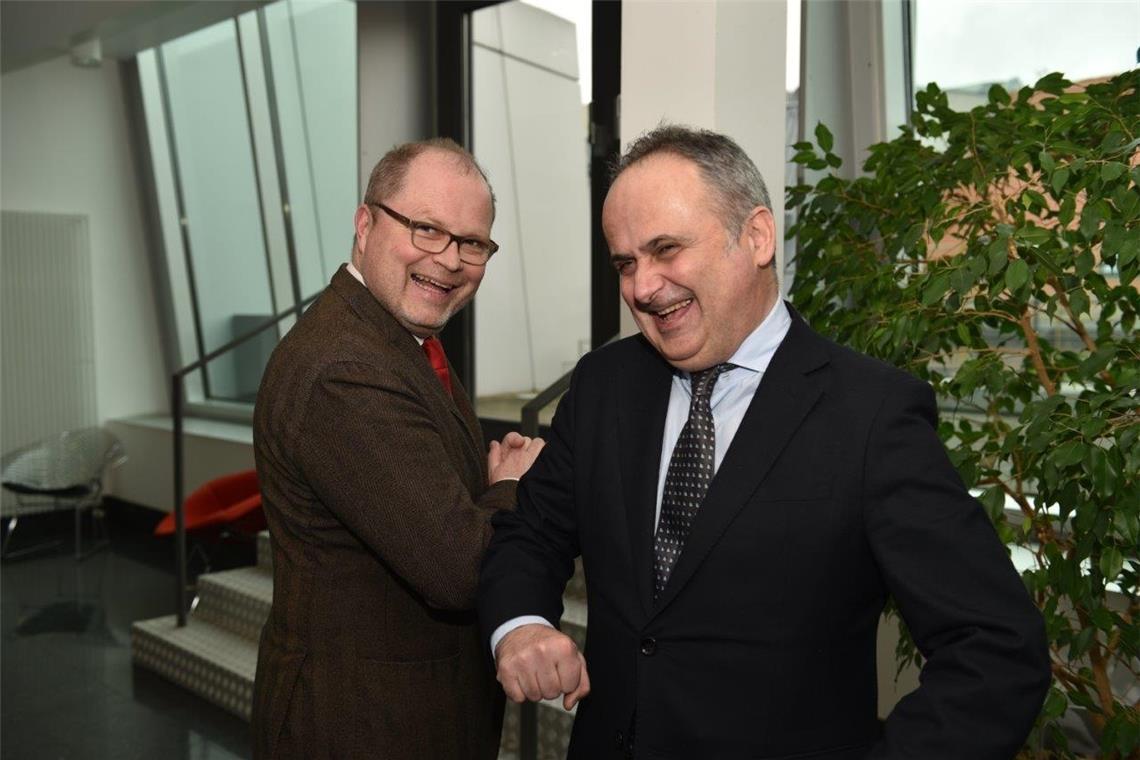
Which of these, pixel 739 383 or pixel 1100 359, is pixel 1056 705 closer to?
pixel 1100 359

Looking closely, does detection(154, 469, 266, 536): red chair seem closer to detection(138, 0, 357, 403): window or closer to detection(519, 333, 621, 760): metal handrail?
detection(138, 0, 357, 403): window

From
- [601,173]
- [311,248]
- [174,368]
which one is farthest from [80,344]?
[601,173]

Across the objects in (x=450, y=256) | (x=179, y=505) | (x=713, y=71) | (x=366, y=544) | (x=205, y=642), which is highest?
(x=713, y=71)

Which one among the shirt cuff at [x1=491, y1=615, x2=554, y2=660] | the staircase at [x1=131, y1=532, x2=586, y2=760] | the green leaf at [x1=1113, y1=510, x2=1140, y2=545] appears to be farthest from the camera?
the staircase at [x1=131, y1=532, x2=586, y2=760]

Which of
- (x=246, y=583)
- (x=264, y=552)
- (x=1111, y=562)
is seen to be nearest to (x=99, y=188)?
(x=264, y=552)

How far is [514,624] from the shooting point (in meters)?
1.44

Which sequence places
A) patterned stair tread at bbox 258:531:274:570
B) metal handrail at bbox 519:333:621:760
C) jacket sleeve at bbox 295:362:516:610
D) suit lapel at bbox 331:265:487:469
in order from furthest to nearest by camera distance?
patterned stair tread at bbox 258:531:274:570 → metal handrail at bbox 519:333:621:760 → suit lapel at bbox 331:265:487:469 → jacket sleeve at bbox 295:362:516:610

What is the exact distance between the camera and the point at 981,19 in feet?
12.9

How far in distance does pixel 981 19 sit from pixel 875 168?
147cm

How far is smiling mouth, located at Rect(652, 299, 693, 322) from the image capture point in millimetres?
1426

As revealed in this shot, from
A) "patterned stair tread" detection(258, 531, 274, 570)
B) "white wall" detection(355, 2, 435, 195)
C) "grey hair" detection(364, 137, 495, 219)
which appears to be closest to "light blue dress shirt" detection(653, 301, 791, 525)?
"grey hair" detection(364, 137, 495, 219)

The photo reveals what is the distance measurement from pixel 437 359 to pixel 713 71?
1.31m

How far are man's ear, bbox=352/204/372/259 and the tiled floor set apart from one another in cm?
307

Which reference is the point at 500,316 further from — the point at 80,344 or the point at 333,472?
the point at 80,344
